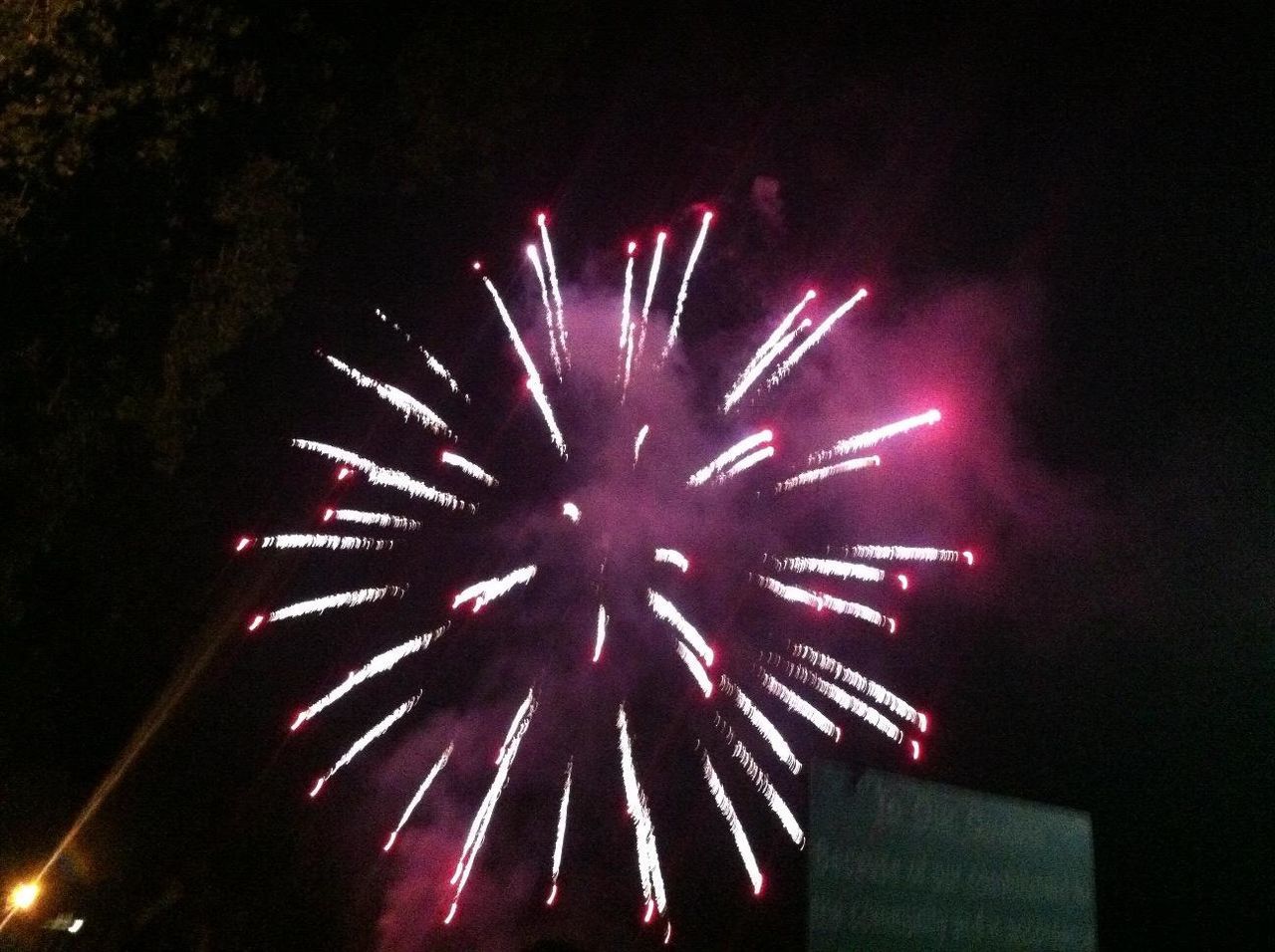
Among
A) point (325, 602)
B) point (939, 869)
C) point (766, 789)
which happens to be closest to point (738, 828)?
point (766, 789)

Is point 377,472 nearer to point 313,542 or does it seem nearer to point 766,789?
point 313,542

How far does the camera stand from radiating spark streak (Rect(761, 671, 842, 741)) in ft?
36.7

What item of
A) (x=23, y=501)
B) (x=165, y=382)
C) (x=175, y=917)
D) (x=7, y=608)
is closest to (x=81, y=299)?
(x=165, y=382)

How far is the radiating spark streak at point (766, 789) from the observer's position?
11.6m

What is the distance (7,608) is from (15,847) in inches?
159

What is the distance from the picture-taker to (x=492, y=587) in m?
13.5

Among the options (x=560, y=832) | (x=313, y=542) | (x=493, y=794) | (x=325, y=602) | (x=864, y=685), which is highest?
(x=864, y=685)

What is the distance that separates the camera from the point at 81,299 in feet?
27.0

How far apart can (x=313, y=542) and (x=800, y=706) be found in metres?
5.68

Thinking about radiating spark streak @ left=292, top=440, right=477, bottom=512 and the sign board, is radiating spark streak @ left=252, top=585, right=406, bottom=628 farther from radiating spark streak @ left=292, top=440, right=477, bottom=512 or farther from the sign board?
the sign board

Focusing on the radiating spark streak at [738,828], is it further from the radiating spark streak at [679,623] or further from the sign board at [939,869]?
the sign board at [939,869]

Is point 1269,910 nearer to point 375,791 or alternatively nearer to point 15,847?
point 375,791

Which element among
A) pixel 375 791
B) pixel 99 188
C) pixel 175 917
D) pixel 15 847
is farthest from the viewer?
pixel 375 791

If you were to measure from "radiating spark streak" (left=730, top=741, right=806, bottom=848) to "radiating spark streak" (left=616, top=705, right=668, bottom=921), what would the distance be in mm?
1516
